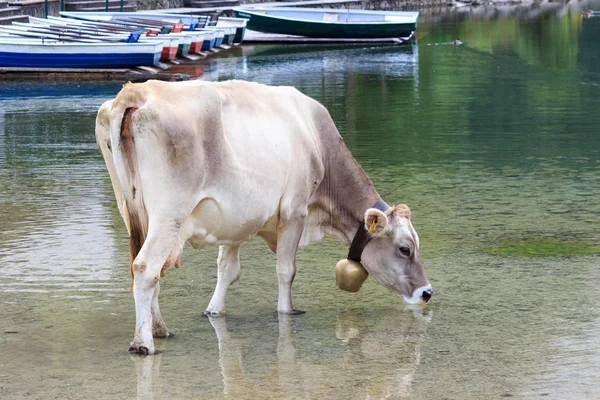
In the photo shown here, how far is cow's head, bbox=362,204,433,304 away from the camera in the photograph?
23.7 ft

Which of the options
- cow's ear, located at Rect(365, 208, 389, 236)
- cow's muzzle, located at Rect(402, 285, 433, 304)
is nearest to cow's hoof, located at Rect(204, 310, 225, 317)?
cow's ear, located at Rect(365, 208, 389, 236)

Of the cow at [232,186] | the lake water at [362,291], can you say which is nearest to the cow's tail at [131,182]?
the cow at [232,186]

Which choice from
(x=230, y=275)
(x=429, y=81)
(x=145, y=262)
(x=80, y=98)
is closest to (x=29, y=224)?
(x=230, y=275)

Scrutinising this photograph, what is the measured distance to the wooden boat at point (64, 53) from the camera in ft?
80.9

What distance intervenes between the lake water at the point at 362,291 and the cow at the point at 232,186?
37 cm

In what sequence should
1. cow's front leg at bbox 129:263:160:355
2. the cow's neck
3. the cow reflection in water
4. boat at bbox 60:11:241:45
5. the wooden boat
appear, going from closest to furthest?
the cow reflection in water < cow's front leg at bbox 129:263:160:355 < the cow's neck < the wooden boat < boat at bbox 60:11:241:45

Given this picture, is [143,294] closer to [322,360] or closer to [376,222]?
[322,360]

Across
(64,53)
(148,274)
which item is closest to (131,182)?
(148,274)

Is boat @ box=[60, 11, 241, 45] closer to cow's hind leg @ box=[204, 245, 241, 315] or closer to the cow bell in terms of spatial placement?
cow's hind leg @ box=[204, 245, 241, 315]

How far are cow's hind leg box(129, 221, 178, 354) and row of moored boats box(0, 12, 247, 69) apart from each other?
19.2 metres

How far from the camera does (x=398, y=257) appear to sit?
7.25m

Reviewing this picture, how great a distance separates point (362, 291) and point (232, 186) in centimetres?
169

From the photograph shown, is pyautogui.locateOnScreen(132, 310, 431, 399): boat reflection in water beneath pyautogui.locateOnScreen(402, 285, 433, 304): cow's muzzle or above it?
beneath

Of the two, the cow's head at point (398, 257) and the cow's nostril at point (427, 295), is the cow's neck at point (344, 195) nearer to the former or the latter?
the cow's head at point (398, 257)
